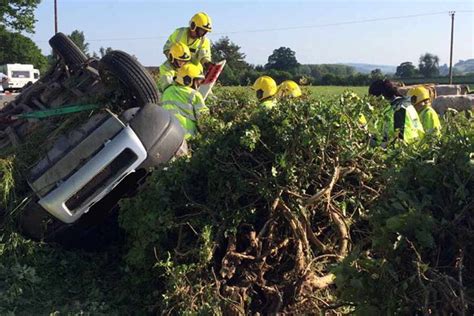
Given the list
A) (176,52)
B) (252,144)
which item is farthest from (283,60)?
(252,144)

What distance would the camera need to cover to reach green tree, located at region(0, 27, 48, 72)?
55.1 metres

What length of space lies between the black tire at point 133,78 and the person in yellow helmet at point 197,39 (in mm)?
3402

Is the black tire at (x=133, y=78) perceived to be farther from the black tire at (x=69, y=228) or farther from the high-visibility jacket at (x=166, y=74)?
the high-visibility jacket at (x=166, y=74)

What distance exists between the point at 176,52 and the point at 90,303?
439cm

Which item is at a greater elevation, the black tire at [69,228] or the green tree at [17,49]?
the green tree at [17,49]

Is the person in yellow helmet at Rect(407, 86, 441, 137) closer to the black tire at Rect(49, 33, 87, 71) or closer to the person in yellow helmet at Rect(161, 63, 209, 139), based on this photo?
the person in yellow helmet at Rect(161, 63, 209, 139)

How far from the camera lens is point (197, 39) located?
8445 mm

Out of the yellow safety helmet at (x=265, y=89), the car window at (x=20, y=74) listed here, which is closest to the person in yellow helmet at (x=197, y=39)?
the yellow safety helmet at (x=265, y=89)

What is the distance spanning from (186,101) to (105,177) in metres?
2.11

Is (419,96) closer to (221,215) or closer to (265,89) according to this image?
(265,89)

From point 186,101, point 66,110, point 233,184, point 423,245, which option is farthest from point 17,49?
point 423,245

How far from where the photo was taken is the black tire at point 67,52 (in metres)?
5.74

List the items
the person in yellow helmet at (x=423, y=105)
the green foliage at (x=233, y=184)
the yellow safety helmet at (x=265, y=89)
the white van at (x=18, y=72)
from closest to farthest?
1. the green foliage at (x=233, y=184)
2. the person in yellow helmet at (x=423, y=105)
3. the yellow safety helmet at (x=265, y=89)
4. the white van at (x=18, y=72)

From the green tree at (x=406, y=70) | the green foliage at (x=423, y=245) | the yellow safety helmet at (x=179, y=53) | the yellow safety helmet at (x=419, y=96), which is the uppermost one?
the yellow safety helmet at (x=179, y=53)
